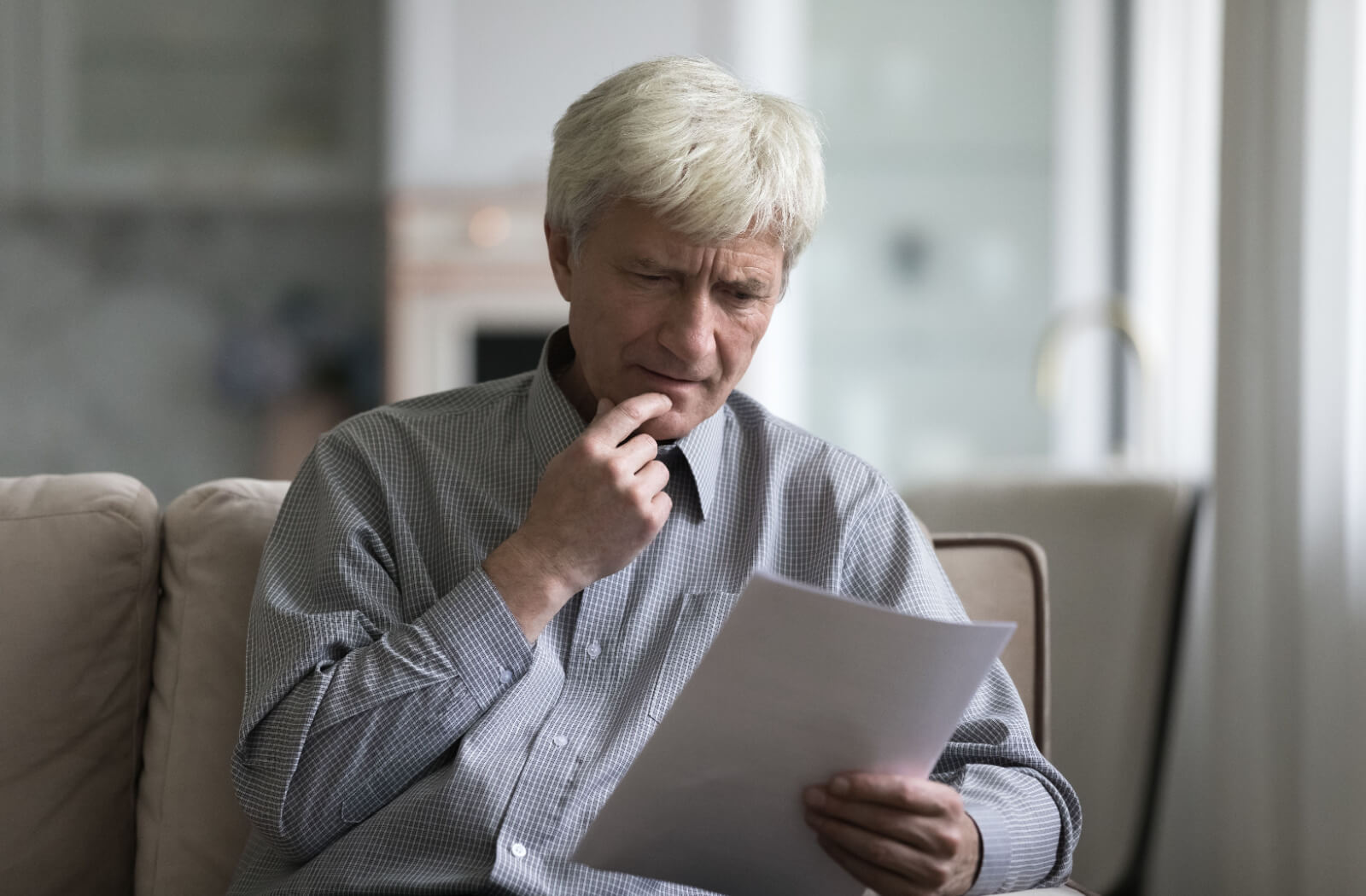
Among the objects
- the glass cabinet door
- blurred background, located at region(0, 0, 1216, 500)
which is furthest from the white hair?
the glass cabinet door

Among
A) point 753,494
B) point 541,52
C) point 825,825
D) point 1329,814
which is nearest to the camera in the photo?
point 825,825

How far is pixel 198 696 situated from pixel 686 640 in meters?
0.51

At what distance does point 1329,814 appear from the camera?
1523 millimetres

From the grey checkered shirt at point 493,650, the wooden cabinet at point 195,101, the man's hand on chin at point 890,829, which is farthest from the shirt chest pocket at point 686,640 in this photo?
the wooden cabinet at point 195,101

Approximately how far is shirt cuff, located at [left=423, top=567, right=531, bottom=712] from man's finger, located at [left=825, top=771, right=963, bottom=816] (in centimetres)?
28

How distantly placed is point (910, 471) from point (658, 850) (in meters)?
3.31

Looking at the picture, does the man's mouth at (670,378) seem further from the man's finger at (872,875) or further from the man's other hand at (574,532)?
the man's finger at (872,875)

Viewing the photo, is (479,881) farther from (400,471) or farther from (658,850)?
(400,471)

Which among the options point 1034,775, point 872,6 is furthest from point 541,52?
point 1034,775

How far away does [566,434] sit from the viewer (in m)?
1.18

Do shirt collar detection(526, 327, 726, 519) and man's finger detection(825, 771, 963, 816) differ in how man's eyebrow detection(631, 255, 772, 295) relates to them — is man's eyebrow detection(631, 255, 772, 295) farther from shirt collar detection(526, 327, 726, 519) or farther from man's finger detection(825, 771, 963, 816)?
man's finger detection(825, 771, 963, 816)

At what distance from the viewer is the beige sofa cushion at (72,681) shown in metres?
1.21

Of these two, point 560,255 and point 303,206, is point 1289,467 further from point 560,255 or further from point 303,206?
point 303,206

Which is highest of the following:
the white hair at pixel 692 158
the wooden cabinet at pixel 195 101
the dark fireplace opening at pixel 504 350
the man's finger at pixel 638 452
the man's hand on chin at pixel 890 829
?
the wooden cabinet at pixel 195 101
